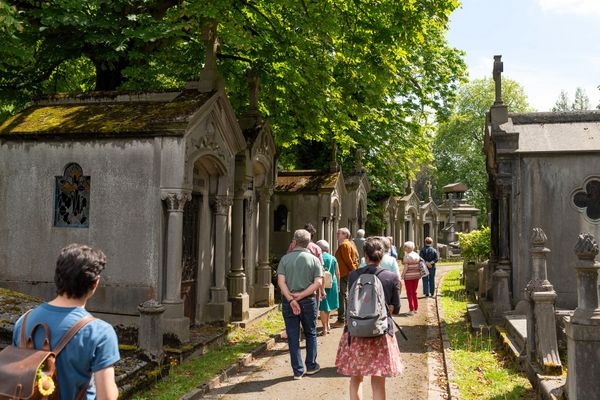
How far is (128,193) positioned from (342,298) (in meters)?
5.06

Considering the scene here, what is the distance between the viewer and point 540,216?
10.8 metres

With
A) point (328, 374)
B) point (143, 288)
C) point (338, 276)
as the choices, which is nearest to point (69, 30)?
point (143, 288)

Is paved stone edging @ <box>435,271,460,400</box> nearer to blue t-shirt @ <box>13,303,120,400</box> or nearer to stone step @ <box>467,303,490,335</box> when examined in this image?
stone step @ <box>467,303,490,335</box>

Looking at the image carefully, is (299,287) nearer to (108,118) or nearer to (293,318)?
(293,318)

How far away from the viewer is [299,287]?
25.0ft

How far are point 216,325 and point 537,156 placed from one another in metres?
7.18

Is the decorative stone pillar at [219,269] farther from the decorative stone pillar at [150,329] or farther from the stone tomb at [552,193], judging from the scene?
the stone tomb at [552,193]

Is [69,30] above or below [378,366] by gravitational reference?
above

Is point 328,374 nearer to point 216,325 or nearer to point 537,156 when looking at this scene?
point 216,325

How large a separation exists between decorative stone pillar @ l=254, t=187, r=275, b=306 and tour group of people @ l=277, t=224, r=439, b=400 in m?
2.60

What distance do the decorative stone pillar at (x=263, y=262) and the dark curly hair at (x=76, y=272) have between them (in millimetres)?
11193

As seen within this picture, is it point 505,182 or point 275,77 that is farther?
point 275,77

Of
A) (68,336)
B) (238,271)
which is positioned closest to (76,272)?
(68,336)

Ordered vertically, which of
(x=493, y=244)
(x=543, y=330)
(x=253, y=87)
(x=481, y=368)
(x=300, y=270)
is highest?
(x=253, y=87)
